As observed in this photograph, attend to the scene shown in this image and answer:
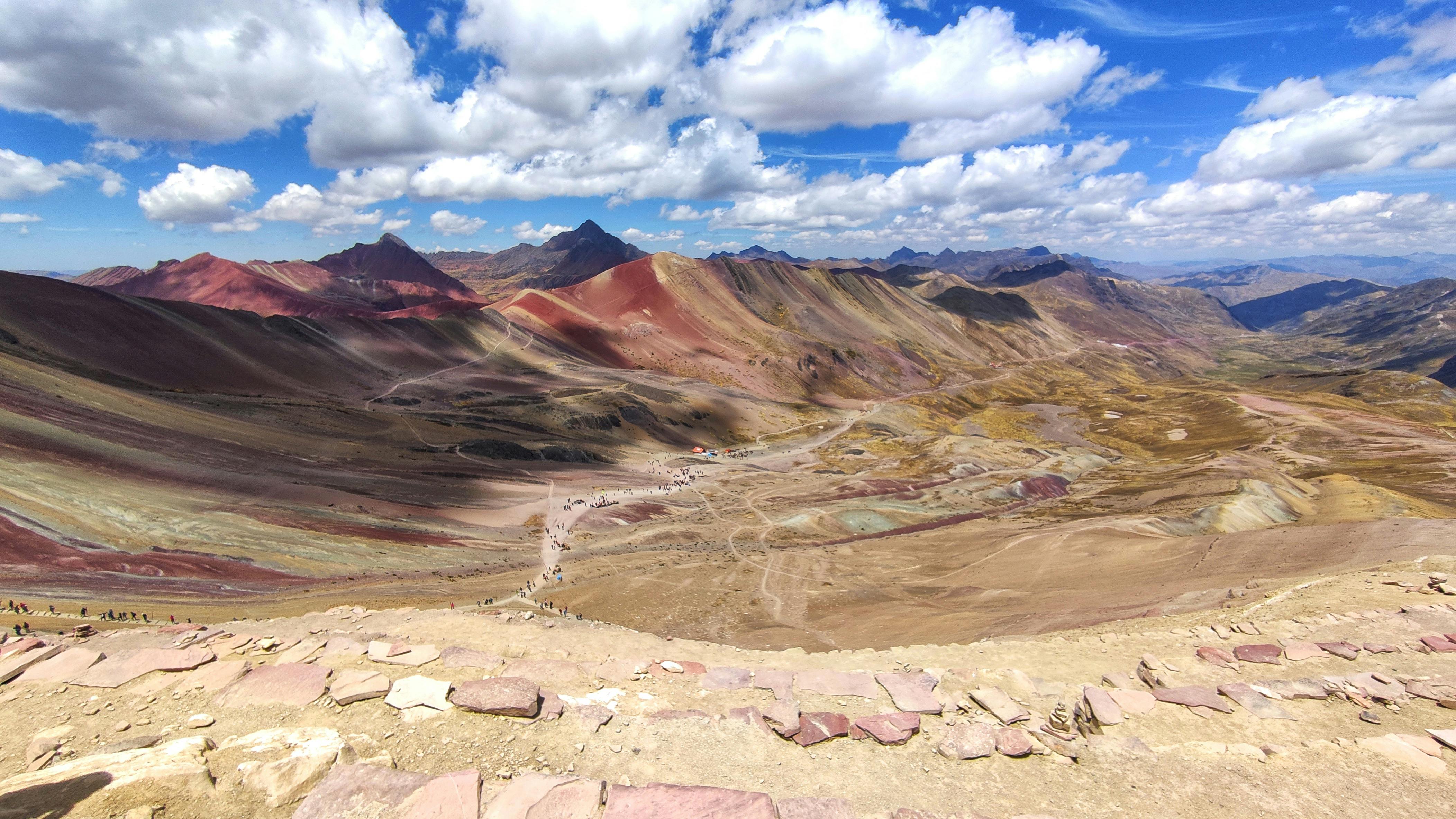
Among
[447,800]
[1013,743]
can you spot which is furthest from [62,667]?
[1013,743]

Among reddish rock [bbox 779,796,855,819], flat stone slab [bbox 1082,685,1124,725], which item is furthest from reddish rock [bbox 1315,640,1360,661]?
reddish rock [bbox 779,796,855,819]

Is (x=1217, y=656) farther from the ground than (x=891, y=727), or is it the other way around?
(x=891, y=727)

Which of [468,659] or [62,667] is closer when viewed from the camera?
[62,667]

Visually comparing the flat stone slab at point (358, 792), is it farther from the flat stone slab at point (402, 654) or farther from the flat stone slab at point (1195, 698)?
the flat stone slab at point (1195, 698)

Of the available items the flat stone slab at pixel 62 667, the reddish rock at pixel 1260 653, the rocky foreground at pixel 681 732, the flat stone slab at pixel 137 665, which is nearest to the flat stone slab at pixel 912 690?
the rocky foreground at pixel 681 732

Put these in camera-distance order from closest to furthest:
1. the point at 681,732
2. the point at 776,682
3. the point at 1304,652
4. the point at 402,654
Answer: the point at 681,732 → the point at 402,654 → the point at 776,682 → the point at 1304,652

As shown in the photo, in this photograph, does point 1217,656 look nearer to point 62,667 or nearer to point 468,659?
point 468,659

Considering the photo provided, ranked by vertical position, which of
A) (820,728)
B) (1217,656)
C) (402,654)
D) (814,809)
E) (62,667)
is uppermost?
(62,667)
